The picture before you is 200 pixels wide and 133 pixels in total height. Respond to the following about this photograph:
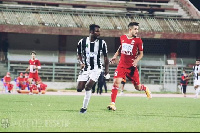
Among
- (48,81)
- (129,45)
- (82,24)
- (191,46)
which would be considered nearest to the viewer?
(129,45)

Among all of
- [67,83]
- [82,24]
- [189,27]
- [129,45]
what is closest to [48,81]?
[67,83]

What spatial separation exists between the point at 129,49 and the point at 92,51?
219 centimetres

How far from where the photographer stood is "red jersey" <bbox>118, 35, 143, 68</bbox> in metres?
17.3

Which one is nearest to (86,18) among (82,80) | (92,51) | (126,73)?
(126,73)

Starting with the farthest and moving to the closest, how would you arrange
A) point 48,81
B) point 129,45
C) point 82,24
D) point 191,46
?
point 191,46 → point 82,24 → point 48,81 → point 129,45

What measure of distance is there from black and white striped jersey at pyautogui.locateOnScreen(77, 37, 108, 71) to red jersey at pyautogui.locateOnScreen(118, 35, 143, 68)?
1.95m

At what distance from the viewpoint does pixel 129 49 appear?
1739 cm

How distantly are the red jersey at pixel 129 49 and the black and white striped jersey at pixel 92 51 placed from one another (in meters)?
1.95

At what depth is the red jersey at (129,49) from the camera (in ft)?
56.8

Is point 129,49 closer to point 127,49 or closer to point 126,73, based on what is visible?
point 127,49

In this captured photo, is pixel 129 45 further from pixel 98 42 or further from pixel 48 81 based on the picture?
pixel 48 81

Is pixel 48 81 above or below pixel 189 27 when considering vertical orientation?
below

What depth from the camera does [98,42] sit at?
15.4 meters

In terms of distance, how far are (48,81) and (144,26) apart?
1042 centimetres
